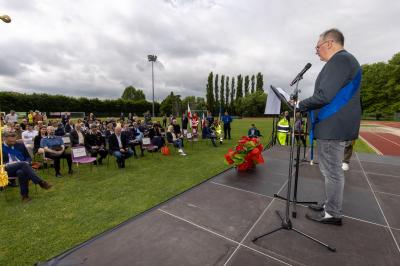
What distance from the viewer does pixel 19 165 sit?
4.42 metres

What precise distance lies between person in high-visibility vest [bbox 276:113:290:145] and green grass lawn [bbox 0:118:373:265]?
12.1 feet

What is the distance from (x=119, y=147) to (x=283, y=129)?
6960 mm

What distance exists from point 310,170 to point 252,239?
362 centimetres

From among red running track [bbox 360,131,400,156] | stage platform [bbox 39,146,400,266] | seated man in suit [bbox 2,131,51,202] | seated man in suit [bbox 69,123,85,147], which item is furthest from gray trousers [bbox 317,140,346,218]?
red running track [bbox 360,131,400,156]

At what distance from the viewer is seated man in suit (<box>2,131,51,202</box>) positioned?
426 centimetres

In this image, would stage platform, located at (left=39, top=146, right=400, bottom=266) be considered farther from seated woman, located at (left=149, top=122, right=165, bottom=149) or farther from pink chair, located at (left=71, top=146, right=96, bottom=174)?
seated woman, located at (left=149, top=122, right=165, bottom=149)

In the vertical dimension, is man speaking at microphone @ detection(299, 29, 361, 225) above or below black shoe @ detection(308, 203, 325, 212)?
above

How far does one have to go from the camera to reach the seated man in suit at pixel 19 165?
168 inches

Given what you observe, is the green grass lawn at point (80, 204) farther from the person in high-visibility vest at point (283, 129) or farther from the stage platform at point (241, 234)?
the person in high-visibility vest at point (283, 129)

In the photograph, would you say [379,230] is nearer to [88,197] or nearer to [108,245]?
[108,245]

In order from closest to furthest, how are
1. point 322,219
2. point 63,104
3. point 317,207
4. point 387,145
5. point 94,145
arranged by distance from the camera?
point 322,219 < point 317,207 < point 94,145 < point 387,145 < point 63,104

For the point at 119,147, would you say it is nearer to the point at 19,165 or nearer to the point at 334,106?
the point at 19,165

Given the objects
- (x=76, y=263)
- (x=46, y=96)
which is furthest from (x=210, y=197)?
(x=46, y=96)

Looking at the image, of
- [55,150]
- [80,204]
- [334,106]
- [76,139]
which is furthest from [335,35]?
[76,139]
